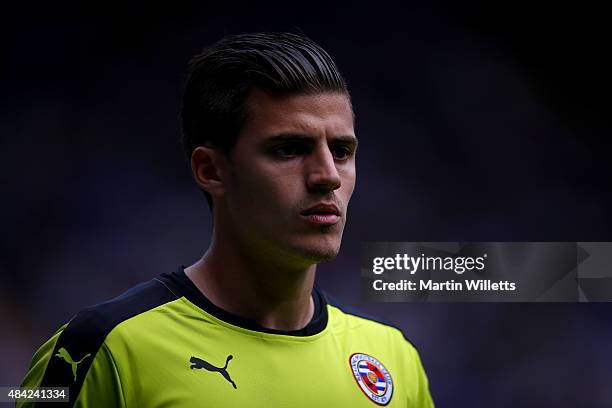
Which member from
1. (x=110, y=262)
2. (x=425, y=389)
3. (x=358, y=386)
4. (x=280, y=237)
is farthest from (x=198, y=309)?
(x=110, y=262)

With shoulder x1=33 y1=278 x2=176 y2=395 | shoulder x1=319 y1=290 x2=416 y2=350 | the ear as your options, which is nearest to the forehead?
the ear

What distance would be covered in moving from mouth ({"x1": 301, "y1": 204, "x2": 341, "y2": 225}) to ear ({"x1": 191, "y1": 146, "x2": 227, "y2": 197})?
363 millimetres

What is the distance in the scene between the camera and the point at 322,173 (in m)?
2.50

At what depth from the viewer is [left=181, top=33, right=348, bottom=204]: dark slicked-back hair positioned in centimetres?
262

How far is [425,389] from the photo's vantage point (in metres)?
3.09

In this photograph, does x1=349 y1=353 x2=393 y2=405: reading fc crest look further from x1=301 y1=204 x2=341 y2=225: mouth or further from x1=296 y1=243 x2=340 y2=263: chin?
x1=301 y1=204 x2=341 y2=225: mouth

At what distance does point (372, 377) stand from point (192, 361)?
72cm

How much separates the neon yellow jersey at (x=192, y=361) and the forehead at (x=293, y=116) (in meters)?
0.66

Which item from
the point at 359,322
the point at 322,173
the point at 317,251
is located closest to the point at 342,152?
the point at 322,173

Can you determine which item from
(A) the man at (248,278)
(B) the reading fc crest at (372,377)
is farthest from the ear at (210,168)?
(B) the reading fc crest at (372,377)

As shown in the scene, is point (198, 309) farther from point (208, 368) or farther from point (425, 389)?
point (425, 389)

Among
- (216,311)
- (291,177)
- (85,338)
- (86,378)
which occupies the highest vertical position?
(291,177)

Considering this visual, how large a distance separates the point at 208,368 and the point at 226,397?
12 centimetres

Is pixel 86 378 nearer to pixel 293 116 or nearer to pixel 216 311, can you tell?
pixel 216 311
